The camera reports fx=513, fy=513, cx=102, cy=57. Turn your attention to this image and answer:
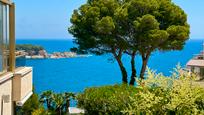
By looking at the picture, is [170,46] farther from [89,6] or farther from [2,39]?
[2,39]

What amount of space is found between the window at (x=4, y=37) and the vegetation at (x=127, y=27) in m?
19.4

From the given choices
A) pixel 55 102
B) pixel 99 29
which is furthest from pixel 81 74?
pixel 55 102

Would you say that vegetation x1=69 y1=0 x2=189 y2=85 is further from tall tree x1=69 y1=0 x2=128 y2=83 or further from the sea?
the sea

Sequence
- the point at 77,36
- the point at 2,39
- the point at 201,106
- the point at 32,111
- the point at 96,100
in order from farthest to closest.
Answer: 1. the point at 77,36
2. the point at 32,111
3. the point at 96,100
4. the point at 2,39
5. the point at 201,106

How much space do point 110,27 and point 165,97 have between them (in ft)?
74.4

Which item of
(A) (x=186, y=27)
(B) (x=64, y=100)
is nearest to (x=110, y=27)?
(A) (x=186, y=27)

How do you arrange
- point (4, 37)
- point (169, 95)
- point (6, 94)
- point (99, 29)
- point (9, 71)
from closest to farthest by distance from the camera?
point (169, 95), point (6, 94), point (4, 37), point (9, 71), point (99, 29)

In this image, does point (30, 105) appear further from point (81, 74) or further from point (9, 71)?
point (81, 74)

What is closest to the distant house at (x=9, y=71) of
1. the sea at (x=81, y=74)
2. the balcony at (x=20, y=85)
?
the balcony at (x=20, y=85)

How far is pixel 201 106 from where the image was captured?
12945mm

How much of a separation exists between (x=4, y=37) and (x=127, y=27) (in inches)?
869

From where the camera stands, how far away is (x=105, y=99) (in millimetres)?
20281

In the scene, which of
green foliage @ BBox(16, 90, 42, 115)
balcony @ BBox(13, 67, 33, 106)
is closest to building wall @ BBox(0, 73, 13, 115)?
balcony @ BBox(13, 67, 33, 106)

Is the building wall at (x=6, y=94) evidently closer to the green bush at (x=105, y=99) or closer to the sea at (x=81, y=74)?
the sea at (x=81, y=74)
